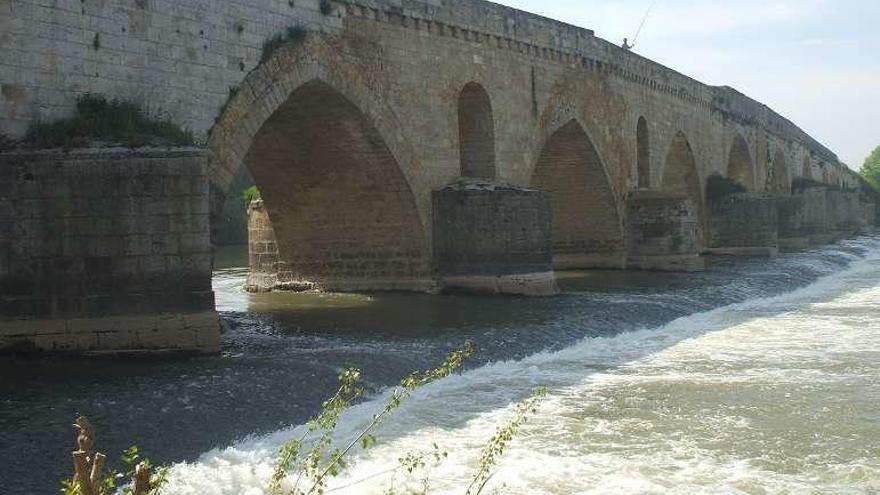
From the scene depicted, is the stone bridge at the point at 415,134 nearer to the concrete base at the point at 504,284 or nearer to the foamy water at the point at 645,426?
the concrete base at the point at 504,284

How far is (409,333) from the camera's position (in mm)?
12375

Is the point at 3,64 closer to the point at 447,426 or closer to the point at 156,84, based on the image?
the point at 156,84

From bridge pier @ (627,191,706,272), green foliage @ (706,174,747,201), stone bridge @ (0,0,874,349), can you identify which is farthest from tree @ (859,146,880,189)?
bridge pier @ (627,191,706,272)

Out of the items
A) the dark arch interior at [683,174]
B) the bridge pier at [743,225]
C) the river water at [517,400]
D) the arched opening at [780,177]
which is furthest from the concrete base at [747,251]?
the river water at [517,400]

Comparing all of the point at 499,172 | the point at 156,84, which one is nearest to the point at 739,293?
the point at 499,172

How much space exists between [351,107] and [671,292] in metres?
7.02

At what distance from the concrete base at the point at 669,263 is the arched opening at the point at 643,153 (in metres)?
3.63

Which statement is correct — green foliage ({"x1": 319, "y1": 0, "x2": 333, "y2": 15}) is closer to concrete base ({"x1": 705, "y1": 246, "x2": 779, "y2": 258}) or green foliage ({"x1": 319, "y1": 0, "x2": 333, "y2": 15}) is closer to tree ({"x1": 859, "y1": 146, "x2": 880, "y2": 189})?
concrete base ({"x1": 705, "y1": 246, "x2": 779, "y2": 258})

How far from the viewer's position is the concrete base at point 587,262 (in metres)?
24.0

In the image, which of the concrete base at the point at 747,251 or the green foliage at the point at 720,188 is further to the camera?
the green foliage at the point at 720,188

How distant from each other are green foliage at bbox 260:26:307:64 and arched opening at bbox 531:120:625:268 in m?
9.87

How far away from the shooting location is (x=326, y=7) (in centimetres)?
1492

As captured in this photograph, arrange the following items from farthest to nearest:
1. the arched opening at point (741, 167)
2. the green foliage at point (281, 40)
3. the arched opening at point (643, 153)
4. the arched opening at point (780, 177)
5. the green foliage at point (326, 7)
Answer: the arched opening at point (780, 177)
the arched opening at point (741, 167)
the arched opening at point (643, 153)
the green foliage at point (326, 7)
the green foliage at point (281, 40)

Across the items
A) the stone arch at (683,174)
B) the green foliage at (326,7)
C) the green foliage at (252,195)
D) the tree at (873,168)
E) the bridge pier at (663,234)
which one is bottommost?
the bridge pier at (663,234)
